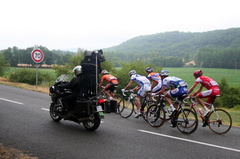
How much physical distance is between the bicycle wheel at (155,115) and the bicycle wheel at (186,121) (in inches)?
26.0

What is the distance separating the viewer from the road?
502 cm

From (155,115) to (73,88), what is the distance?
2.98 m

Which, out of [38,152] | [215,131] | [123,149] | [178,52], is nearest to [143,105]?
[215,131]

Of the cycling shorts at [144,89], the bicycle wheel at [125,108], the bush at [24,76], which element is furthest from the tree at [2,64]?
the cycling shorts at [144,89]

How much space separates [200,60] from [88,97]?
123755 millimetres

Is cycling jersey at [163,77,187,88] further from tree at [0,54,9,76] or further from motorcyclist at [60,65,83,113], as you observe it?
tree at [0,54,9,76]

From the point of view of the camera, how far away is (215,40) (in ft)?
606

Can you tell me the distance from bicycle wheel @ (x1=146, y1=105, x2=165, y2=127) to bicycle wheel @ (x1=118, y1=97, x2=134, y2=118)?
4.42 feet

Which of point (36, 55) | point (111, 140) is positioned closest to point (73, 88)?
point (111, 140)

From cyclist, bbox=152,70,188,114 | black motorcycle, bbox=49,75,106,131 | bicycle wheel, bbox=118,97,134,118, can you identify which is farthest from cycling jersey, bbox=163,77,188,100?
black motorcycle, bbox=49,75,106,131

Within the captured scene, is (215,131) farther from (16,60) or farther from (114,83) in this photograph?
(16,60)

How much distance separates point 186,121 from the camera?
7082mm

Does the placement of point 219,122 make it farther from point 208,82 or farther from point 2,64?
point 2,64

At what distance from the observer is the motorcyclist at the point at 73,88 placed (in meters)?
6.79
